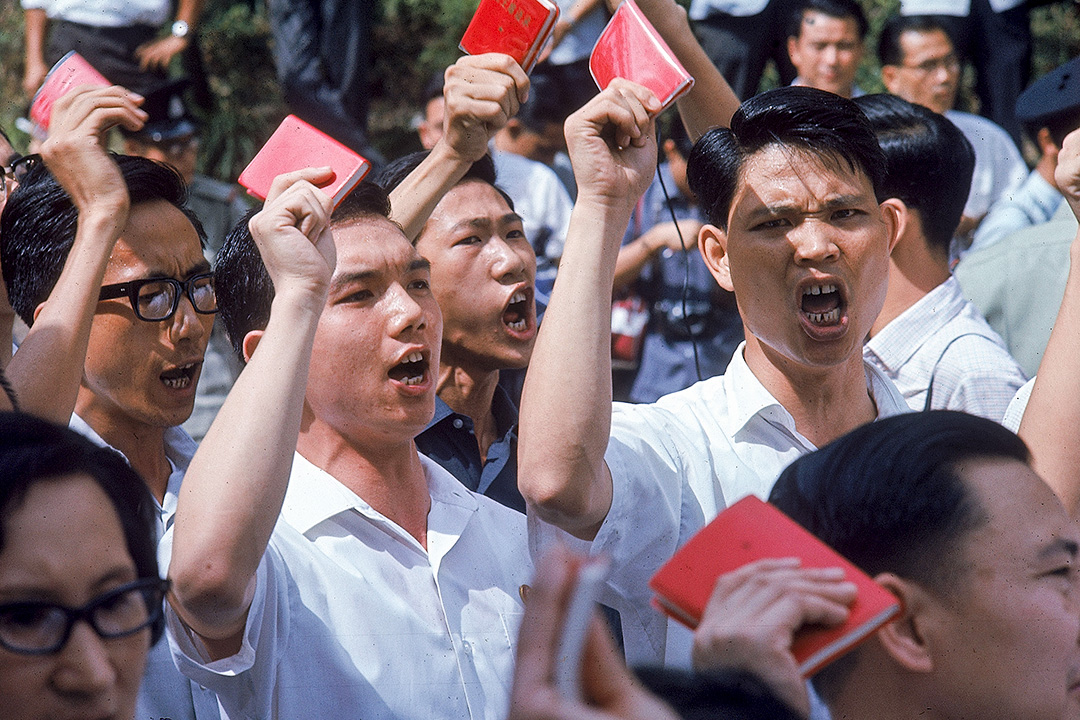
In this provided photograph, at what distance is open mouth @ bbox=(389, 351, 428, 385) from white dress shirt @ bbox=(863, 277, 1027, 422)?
1185 mm

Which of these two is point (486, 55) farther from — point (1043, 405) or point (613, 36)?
point (1043, 405)

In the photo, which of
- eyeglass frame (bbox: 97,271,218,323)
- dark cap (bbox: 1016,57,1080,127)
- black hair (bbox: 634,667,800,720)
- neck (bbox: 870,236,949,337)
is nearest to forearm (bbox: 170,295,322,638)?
black hair (bbox: 634,667,800,720)

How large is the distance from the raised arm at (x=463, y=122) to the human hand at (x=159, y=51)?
190cm

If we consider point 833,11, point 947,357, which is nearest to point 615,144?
point 947,357

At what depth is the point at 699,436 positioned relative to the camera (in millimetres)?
2156

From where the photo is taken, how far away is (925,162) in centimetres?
301

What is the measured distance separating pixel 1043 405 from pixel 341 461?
3.99ft

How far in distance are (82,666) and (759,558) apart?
2.48ft

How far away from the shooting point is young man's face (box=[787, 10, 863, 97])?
430 cm

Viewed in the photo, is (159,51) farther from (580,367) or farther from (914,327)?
(580,367)

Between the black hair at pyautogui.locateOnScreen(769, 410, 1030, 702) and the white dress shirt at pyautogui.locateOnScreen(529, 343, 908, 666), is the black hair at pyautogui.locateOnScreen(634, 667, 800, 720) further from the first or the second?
the white dress shirt at pyautogui.locateOnScreen(529, 343, 908, 666)

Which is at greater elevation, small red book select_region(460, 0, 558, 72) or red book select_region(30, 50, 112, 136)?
small red book select_region(460, 0, 558, 72)

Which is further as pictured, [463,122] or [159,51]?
[159,51]

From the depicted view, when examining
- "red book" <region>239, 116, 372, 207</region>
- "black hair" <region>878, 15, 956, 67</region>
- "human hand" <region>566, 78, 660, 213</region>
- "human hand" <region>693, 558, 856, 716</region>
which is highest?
"black hair" <region>878, 15, 956, 67</region>
